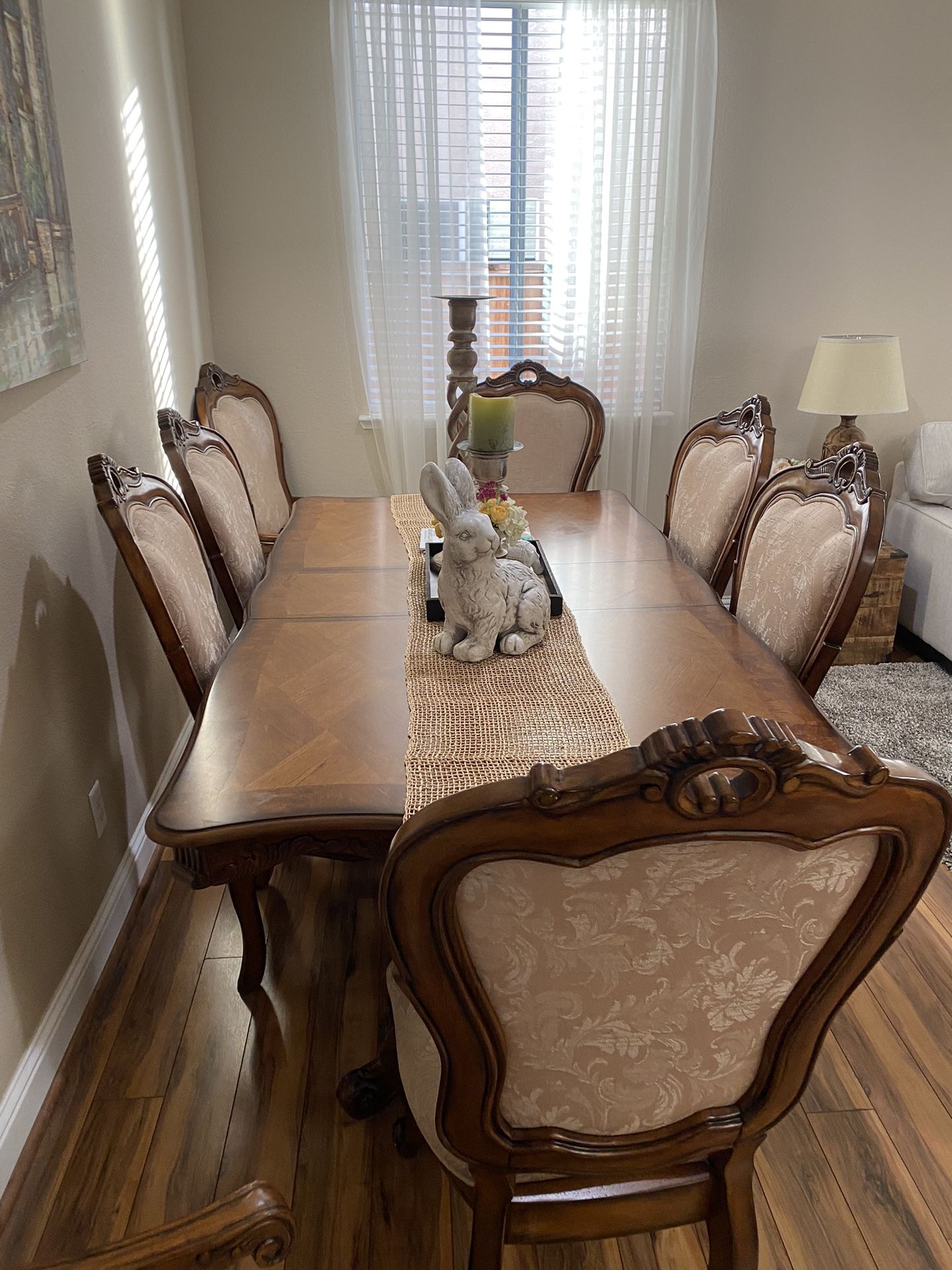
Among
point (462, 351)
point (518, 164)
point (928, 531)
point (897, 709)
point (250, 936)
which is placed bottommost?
point (897, 709)

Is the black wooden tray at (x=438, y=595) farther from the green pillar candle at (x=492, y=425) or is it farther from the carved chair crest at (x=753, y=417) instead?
the carved chair crest at (x=753, y=417)

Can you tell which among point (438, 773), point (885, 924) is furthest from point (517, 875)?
point (438, 773)

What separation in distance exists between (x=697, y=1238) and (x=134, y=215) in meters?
2.66

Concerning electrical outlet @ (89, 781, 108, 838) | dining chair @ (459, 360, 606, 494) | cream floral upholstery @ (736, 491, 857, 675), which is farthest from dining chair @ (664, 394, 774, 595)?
electrical outlet @ (89, 781, 108, 838)

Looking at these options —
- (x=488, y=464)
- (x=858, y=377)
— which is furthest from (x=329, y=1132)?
(x=858, y=377)

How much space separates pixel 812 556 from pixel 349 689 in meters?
0.91

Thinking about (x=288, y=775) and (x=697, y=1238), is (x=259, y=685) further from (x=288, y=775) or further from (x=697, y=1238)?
(x=697, y=1238)

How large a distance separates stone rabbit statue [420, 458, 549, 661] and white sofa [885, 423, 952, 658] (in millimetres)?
2170

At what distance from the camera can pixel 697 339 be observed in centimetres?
362

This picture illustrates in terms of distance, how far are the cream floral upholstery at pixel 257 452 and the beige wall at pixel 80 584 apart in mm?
411

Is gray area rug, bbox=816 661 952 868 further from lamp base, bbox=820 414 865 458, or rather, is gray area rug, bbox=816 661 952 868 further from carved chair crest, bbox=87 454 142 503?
carved chair crest, bbox=87 454 142 503

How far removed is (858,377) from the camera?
10.8 feet

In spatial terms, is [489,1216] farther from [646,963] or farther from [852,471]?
[852,471]

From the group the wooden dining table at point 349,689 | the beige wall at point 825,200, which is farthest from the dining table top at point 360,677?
the beige wall at point 825,200
